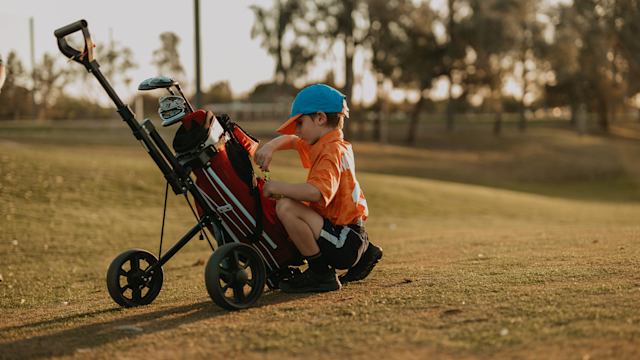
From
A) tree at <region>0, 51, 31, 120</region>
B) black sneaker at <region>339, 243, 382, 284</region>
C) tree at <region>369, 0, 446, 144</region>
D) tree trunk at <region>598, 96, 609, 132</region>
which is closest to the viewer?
black sneaker at <region>339, 243, 382, 284</region>

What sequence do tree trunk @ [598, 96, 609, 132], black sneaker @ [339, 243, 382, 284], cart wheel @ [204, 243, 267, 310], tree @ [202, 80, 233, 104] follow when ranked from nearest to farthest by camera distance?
cart wheel @ [204, 243, 267, 310]
black sneaker @ [339, 243, 382, 284]
tree trunk @ [598, 96, 609, 132]
tree @ [202, 80, 233, 104]

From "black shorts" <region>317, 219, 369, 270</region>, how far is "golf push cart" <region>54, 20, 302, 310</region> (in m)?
0.34

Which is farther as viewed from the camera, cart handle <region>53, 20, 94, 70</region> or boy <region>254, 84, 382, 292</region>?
boy <region>254, 84, 382, 292</region>

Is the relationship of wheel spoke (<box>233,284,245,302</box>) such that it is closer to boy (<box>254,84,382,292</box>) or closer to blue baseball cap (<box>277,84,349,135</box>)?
boy (<box>254,84,382,292</box>)

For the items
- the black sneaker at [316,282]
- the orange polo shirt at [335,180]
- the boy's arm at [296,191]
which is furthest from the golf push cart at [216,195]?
the orange polo shirt at [335,180]

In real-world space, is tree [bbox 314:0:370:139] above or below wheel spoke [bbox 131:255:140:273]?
above

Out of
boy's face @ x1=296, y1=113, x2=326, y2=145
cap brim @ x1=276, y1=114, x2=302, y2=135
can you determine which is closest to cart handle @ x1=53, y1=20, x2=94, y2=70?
cap brim @ x1=276, y1=114, x2=302, y2=135

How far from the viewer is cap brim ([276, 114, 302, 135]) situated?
381cm

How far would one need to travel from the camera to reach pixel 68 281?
19.6 feet

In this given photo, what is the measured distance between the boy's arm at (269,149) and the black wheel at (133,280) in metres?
1.16

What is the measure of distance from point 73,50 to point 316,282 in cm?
229

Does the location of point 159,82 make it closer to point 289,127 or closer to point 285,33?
point 289,127

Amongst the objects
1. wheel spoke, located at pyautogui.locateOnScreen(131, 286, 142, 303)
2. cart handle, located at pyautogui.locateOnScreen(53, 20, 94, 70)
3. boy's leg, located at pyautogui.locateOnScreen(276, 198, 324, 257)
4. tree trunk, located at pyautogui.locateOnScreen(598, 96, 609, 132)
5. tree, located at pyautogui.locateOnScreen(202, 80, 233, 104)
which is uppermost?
tree, located at pyautogui.locateOnScreen(202, 80, 233, 104)

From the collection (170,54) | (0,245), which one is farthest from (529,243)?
(170,54)
